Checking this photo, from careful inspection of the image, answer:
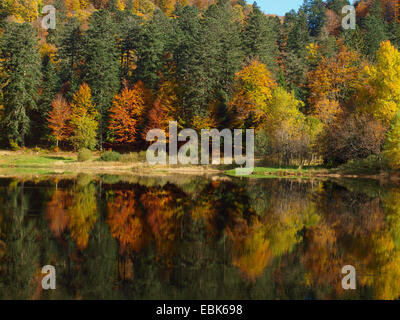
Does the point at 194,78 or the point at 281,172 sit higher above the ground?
the point at 194,78

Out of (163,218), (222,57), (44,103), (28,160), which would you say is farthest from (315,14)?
(163,218)

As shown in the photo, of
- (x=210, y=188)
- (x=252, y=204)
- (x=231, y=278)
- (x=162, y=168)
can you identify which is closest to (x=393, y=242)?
(x=231, y=278)

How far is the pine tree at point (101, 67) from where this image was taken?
64875mm

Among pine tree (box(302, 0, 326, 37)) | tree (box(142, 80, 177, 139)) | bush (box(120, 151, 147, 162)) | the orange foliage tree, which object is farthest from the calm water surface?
pine tree (box(302, 0, 326, 37))

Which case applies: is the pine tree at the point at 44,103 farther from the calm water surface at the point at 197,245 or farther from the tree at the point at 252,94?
the calm water surface at the point at 197,245

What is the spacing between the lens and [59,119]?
204 feet

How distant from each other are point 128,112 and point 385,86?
33357mm

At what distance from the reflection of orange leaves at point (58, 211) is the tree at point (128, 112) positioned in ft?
118

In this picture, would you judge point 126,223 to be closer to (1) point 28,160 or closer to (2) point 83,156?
(2) point 83,156

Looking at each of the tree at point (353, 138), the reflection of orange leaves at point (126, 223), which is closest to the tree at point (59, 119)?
the tree at point (353, 138)

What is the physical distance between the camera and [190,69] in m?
61.2

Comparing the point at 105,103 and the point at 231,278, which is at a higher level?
the point at 105,103
